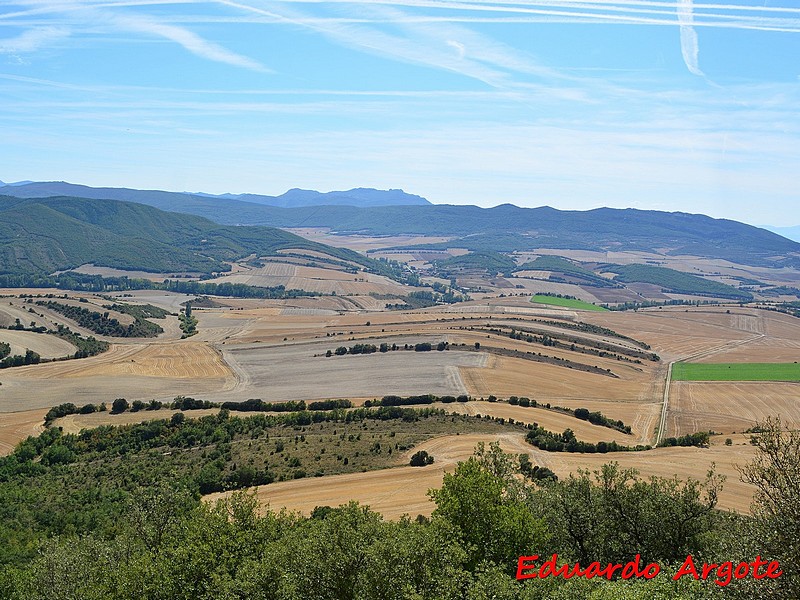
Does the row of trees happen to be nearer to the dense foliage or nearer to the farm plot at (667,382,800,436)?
the dense foliage

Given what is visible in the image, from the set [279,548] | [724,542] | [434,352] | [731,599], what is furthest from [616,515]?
[434,352]

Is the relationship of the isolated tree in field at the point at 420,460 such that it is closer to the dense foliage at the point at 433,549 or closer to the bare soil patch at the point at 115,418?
the dense foliage at the point at 433,549

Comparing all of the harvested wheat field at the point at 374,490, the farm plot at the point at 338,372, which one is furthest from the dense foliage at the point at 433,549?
the farm plot at the point at 338,372

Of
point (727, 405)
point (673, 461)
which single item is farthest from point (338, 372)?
point (727, 405)

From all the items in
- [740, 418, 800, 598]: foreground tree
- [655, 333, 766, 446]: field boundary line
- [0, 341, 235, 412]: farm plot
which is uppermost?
[740, 418, 800, 598]: foreground tree

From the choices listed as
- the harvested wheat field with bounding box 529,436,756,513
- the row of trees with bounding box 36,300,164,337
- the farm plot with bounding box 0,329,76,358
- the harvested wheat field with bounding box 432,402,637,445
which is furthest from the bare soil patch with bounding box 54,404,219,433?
the row of trees with bounding box 36,300,164,337

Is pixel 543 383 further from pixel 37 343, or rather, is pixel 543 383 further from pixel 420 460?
pixel 37 343
